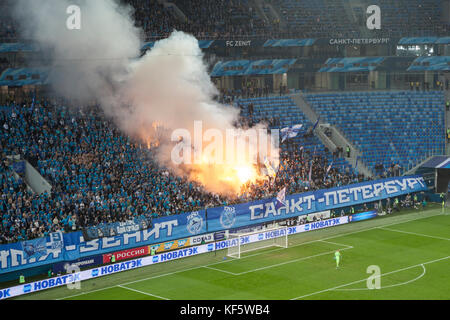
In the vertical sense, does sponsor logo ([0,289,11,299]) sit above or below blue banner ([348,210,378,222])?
below

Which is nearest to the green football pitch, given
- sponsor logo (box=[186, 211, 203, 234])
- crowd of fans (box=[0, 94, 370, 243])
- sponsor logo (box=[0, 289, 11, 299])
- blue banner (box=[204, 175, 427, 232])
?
sponsor logo (box=[0, 289, 11, 299])

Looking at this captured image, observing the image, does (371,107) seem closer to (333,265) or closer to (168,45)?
(168,45)

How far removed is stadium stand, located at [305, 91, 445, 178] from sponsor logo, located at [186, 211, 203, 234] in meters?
19.3

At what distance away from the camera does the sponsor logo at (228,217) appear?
41.0m

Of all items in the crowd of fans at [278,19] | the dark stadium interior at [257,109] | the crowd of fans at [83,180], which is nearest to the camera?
the crowd of fans at [83,180]

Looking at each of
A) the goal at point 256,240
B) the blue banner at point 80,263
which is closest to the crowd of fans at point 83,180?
the blue banner at point 80,263

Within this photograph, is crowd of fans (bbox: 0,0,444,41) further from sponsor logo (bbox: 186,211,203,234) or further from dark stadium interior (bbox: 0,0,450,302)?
sponsor logo (bbox: 186,211,203,234)

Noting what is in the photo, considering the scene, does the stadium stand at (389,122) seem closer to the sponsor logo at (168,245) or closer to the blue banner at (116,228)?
the sponsor logo at (168,245)

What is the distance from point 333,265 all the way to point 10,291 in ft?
52.3

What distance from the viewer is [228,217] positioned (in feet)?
136

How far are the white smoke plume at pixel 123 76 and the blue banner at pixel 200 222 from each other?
2564mm

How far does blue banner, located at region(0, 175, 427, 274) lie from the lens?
33125 mm

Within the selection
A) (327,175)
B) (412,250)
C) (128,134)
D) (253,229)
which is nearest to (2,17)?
(128,134)

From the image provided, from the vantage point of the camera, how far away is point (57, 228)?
35.3 metres
